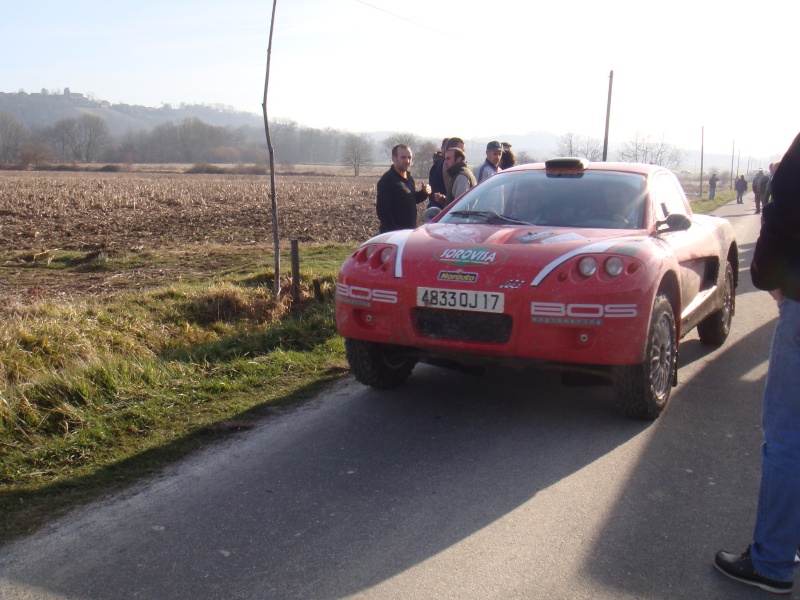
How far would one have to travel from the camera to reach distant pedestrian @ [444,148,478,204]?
28.1 feet

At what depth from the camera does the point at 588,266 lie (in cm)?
462

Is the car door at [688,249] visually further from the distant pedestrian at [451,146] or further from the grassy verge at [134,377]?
the distant pedestrian at [451,146]

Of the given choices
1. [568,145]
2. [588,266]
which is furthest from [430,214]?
[568,145]

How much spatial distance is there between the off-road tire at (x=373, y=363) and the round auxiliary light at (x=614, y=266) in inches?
61.0

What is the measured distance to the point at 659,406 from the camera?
4980mm

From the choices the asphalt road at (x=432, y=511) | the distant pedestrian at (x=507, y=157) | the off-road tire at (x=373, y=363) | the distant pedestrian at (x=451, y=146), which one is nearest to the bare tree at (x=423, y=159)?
the distant pedestrian at (x=507, y=157)

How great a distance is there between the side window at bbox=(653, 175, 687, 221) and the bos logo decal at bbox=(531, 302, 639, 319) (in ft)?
4.60

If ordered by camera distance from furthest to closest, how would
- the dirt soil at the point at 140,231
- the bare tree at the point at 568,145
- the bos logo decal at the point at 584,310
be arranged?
the bare tree at the point at 568,145
the dirt soil at the point at 140,231
the bos logo decal at the point at 584,310

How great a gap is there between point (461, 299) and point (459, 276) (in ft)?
0.48

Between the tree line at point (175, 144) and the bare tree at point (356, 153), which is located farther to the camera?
the tree line at point (175, 144)

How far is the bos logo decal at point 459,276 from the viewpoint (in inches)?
185

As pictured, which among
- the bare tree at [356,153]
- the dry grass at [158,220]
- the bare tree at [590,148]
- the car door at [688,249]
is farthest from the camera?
the bare tree at [356,153]

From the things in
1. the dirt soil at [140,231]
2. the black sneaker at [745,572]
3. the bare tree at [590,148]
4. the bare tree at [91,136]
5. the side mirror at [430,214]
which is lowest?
the dirt soil at [140,231]

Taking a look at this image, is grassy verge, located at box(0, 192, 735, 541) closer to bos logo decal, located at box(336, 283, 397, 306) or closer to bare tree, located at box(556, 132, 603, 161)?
bos logo decal, located at box(336, 283, 397, 306)
